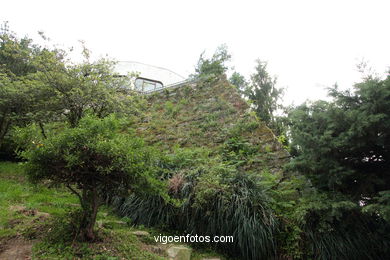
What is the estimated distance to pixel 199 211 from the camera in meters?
3.28

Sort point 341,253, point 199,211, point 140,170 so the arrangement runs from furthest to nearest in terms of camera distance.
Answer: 1. point 199,211
2. point 341,253
3. point 140,170

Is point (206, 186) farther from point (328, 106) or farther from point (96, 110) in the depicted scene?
point (96, 110)

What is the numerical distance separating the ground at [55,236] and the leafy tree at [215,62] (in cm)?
1104

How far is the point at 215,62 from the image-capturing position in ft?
47.3

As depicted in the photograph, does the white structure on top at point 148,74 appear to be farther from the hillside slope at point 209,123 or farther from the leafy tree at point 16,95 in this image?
the leafy tree at point 16,95

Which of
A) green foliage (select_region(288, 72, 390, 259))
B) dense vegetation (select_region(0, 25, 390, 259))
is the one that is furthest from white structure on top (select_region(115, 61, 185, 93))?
green foliage (select_region(288, 72, 390, 259))

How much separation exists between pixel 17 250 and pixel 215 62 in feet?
45.0

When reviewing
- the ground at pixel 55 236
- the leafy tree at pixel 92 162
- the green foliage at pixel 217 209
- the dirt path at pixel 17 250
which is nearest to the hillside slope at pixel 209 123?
the green foliage at pixel 217 209

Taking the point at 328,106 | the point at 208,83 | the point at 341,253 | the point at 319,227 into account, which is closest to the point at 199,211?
the point at 319,227

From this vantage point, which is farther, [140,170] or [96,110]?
[96,110]

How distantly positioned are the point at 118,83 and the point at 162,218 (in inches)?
153

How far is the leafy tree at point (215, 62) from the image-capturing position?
13.8 meters

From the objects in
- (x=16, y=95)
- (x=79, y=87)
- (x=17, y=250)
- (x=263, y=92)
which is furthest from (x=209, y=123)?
(x=16, y=95)

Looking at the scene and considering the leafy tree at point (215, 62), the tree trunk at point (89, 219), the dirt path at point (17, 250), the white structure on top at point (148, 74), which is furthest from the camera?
the leafy tree at point (215, 62)
